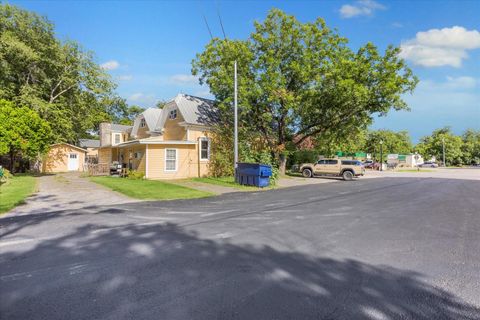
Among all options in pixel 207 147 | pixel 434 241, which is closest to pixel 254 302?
pixel 434 241

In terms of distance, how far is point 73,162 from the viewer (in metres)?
39.4

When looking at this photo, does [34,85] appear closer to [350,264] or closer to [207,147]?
[207,147]

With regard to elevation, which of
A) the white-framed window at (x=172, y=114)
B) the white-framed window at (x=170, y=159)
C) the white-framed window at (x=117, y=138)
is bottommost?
the white-framed window at (x=170, y=159)

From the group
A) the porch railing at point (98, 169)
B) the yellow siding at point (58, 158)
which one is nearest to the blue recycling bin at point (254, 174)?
the porch railing at point (98, 169)

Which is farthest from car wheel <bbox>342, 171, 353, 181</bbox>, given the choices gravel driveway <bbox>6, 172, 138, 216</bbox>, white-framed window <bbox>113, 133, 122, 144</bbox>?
white-framed window <bbox>113, 133, 122, 144</bbox>

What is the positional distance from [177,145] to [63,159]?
2345 centimetres

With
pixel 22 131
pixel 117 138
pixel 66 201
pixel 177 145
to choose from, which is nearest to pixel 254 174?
pixel 177 145

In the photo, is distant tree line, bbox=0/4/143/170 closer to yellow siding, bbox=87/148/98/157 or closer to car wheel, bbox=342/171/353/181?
yellow siding, bbox=87/148/98/157

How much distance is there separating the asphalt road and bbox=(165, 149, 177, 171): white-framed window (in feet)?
47.7

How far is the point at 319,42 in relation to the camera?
2267 centimetres

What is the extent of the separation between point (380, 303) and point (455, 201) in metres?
11.1

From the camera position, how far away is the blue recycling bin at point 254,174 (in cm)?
1767

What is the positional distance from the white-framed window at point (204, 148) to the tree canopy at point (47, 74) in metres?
15.5

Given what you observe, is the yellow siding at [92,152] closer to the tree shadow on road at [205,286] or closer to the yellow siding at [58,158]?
the yellow siding at [58,158]
